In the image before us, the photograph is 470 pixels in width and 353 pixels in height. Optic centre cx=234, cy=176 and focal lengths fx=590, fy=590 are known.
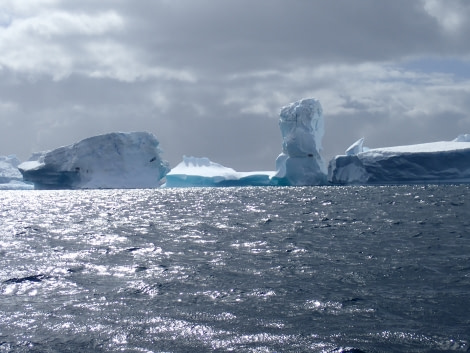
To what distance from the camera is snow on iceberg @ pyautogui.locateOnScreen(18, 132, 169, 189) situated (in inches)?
2339

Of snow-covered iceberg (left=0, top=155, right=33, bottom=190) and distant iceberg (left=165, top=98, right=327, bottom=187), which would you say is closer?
distant iceberg (left=165, top=98, right=327, bottom=187)

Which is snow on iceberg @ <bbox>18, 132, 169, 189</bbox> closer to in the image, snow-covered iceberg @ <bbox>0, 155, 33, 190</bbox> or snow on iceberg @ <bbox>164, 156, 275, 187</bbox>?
snow on iceberg @ <bbox>164, 156, 275, 187</bbox>

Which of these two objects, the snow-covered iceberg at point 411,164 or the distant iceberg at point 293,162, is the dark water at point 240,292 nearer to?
the snow-covered iceberg at point 411,164

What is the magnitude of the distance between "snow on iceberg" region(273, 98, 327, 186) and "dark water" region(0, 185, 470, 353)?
40.3 m

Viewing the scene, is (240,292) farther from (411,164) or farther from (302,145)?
(302,145)

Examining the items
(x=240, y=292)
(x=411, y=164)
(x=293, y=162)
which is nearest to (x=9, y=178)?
(x=293, y=162)

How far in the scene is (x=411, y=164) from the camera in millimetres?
51594

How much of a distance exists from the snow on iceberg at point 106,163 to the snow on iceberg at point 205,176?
3100mm

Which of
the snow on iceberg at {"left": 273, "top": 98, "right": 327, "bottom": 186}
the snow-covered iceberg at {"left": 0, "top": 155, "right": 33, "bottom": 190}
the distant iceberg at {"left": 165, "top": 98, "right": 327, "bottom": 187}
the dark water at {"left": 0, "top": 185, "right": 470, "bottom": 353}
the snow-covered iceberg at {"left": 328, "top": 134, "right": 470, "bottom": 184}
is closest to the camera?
the dark water at {"left": 0, "top": 185, "right": 470, "bottom": 353}

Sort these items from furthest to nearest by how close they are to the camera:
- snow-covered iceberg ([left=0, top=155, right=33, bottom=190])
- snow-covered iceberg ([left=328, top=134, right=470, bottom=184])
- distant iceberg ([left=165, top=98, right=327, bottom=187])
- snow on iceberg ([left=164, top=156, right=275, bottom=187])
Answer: snow-covered iceberg ([left=0, top=155, right=33, bottom=190]) < snow on iceberg ([left=164, top=156, right=275, bottom=187]) < distant iceberg ([left=165, top=98, right=327, bottom=187]) < snow-covered iceberg ([left=328, top=134, right=470, bottom=184])

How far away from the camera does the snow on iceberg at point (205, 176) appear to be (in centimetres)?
6412

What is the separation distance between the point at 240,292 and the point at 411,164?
4522 cm

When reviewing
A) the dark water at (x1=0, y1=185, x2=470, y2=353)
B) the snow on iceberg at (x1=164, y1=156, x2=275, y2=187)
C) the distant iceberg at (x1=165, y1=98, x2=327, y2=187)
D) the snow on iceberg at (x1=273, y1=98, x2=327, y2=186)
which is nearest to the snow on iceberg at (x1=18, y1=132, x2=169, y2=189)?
the snow on iceberg at (x1=164, y1=156, x2=275, y2=187)

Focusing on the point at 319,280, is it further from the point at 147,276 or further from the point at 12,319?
the point at 12,319
